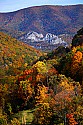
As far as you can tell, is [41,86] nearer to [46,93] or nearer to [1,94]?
[46,93]

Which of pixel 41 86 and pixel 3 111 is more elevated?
pixel 41 86

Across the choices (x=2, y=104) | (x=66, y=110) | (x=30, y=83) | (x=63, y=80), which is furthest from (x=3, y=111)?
(x=66, y=110)

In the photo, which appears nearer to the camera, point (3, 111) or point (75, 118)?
point (75, 118)

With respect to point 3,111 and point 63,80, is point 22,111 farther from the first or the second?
point 63,80

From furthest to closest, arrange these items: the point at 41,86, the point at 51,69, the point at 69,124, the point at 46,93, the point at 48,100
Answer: the point at 51,69 < the point at 41,86 < the point at 46,93 < the point at 48,100 < the point at 69,124

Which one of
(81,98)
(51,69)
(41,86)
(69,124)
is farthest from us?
(51,69)

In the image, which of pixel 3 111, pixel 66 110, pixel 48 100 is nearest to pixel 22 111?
pixel 3 111
